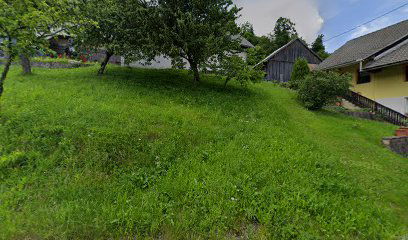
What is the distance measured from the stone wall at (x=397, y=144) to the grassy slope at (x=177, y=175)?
34.2 inches

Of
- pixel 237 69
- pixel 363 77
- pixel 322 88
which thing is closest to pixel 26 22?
pixel 237 69

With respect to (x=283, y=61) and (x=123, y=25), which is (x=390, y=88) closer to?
(x=283, y=61)

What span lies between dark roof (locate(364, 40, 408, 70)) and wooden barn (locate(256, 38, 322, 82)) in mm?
10343

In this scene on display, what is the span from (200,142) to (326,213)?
3.19m

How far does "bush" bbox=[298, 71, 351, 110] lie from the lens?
38.8 feet

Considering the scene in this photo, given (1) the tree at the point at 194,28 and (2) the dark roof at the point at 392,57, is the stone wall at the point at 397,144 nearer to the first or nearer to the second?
(2) the dark roof at the point at 392,57

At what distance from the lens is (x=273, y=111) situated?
9906 mm

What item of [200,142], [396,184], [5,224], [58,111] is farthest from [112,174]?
[396,184]

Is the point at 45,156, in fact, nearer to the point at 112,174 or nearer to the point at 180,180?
the point at 112,174

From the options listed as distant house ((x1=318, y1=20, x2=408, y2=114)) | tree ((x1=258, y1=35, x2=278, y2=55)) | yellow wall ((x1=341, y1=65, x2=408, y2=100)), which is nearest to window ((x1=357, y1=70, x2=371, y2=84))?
distant house ((x1=318, y1=20, x2=408, y2=114))

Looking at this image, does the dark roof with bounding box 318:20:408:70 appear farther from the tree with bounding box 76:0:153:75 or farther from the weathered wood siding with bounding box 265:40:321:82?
the tree with bounding box 76:0:153:75

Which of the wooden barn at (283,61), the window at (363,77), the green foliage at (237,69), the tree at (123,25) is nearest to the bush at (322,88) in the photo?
the green foliage at (237,69)

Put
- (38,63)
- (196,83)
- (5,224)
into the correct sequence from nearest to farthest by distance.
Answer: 1. (5,224)
2. (196,83)
3. (38,63)

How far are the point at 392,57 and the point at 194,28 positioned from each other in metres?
12.2
